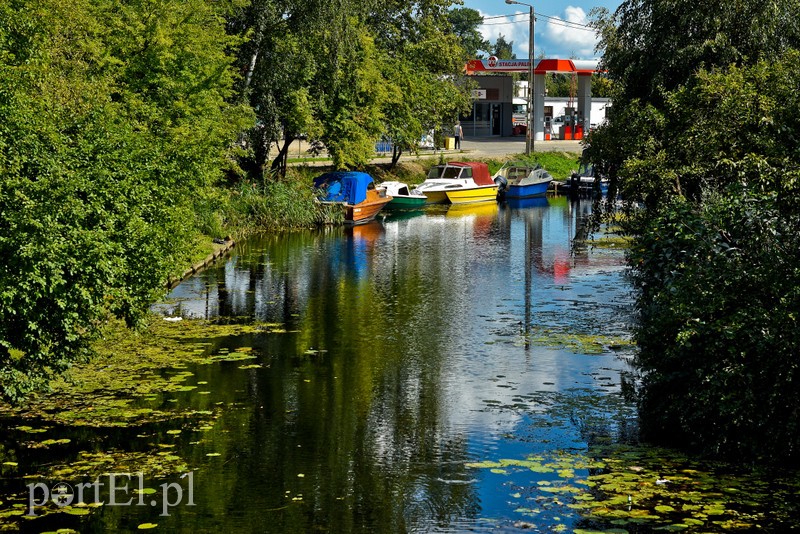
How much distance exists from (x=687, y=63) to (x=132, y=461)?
54.1ft

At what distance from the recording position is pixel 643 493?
11938 mm

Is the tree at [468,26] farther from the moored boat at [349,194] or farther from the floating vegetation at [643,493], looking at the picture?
the floating vegetation at [643,493]

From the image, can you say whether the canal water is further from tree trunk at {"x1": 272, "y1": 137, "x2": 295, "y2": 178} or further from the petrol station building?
the petrol station building

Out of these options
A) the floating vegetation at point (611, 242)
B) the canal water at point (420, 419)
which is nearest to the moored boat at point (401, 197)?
the floating vegetation at point (611, 242)

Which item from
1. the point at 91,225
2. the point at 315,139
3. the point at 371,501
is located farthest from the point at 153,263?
the point at 315,139

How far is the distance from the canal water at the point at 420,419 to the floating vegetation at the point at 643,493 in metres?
0.03

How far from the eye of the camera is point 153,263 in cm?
1720

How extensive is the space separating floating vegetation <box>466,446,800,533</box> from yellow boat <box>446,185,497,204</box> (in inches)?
1598

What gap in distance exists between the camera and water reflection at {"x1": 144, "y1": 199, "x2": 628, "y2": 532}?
12.3 meters

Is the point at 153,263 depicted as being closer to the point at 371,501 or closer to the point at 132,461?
the point at 132,461

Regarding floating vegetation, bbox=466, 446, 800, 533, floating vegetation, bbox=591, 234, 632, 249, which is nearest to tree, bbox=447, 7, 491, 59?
floating vegetation, bbox=591, 234, 632, 249

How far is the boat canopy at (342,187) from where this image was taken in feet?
147

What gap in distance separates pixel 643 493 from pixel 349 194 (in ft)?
112

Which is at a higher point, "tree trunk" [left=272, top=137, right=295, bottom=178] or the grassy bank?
"tree trunk" [left=272, top=137, right=295, bottom=178]
